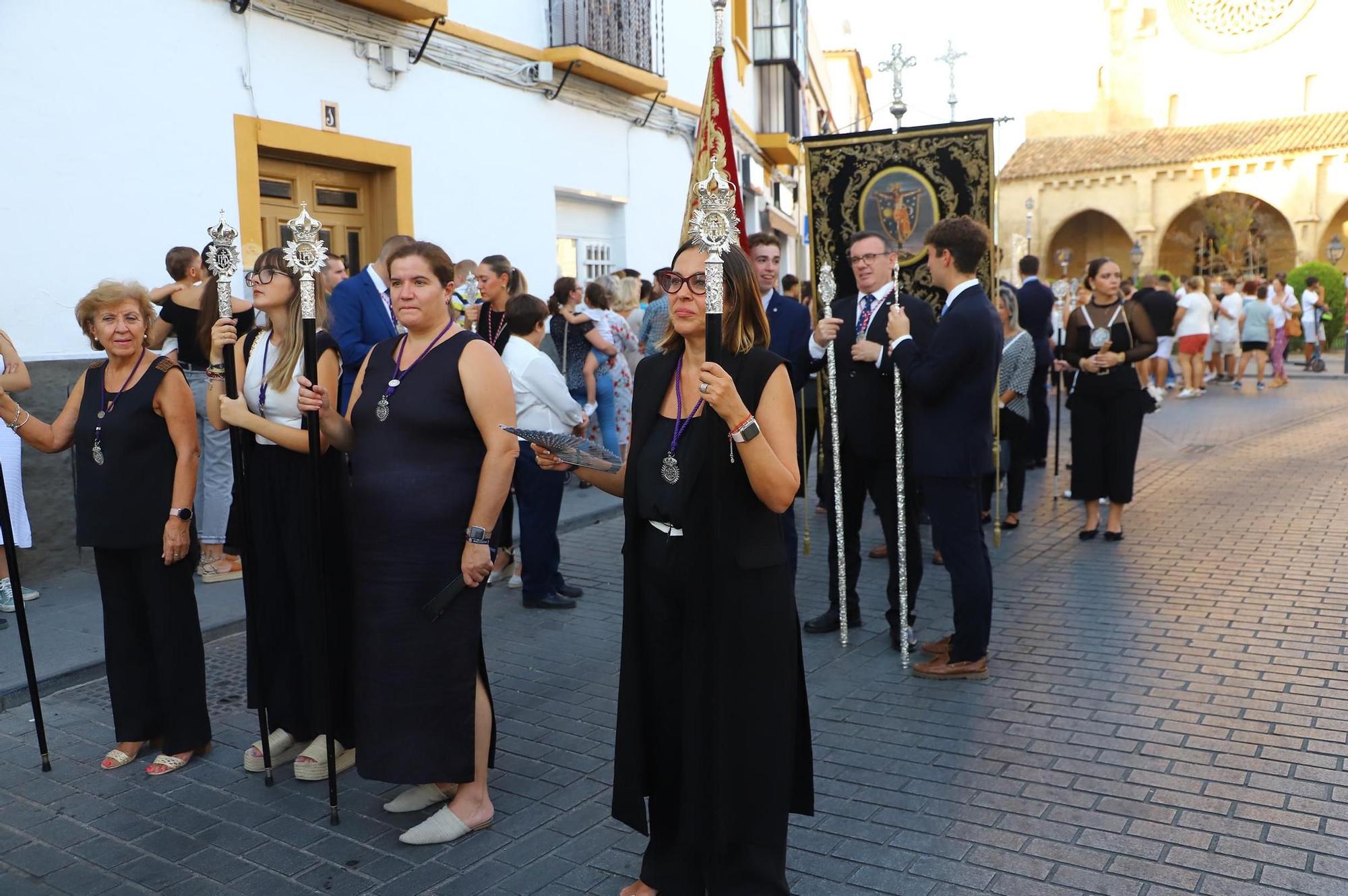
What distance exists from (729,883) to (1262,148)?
47.9m

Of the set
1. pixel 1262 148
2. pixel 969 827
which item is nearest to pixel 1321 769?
pixel 969 827

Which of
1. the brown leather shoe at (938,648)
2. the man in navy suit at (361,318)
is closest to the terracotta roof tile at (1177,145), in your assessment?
the brown leather shoe at (938,648)

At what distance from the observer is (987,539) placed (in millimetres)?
8758

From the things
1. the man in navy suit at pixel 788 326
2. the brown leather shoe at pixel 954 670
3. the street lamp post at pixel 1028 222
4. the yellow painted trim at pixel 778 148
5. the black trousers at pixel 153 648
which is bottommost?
the brown leather shoe at pixel 954 670

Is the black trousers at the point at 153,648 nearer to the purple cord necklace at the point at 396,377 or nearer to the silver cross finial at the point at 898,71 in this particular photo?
the purple cord necklace at the point at 396,377

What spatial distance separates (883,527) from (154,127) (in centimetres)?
584

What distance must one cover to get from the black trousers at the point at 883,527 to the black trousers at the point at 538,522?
1719 mm

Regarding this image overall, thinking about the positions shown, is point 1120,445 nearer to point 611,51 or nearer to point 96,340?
point 96,340

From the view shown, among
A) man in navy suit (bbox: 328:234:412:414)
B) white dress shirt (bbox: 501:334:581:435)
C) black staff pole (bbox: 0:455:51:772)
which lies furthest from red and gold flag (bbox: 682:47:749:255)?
black staff pole (bbox: 0:455:51:772)

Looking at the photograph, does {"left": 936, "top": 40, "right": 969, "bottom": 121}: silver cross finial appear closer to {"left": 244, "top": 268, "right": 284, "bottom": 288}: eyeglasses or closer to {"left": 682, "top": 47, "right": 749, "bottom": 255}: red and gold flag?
{"left": 682, "top": 47, "right": 749, "bottom": 255}: red and gold flag

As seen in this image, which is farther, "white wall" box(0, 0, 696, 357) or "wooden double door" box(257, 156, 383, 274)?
"wooden double door" box(257, 156, 383, 274)

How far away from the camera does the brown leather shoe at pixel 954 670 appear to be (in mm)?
5516

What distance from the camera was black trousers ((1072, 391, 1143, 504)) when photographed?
27.9ft

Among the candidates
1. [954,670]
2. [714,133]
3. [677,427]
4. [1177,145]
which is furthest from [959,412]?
[1177,145]
